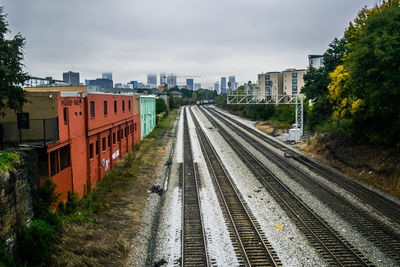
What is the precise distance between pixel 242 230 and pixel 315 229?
2.81 metres

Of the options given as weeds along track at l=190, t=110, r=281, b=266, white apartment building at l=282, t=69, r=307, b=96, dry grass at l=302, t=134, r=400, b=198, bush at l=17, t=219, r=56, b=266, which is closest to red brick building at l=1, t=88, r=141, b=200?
bush at l=17, t=219, r=56, b=266

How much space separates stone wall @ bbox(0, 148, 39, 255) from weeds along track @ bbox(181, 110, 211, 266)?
16.7 ft

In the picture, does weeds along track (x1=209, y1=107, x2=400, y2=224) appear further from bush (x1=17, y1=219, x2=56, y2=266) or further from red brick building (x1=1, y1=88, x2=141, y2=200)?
red brick building (x1=1, y1=88, x2=141, y2=200)

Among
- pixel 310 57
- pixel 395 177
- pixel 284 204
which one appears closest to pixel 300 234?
pixel 284 204

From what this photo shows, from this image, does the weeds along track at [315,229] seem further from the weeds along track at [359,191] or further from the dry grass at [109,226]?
the dry grass at [109,226]

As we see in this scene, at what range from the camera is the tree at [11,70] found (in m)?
10.2

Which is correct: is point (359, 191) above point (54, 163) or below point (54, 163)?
below

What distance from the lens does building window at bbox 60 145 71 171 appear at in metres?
12.9

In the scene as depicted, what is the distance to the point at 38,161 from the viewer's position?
1130 cm

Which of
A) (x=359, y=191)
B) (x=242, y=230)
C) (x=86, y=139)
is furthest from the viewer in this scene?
(x=359, y=191)

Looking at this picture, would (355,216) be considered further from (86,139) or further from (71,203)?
(86,139)

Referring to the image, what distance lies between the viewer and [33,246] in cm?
938

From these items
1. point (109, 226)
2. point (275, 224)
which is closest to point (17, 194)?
point (109, 226)

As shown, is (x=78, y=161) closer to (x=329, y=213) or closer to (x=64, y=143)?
(x=64, y=143)
